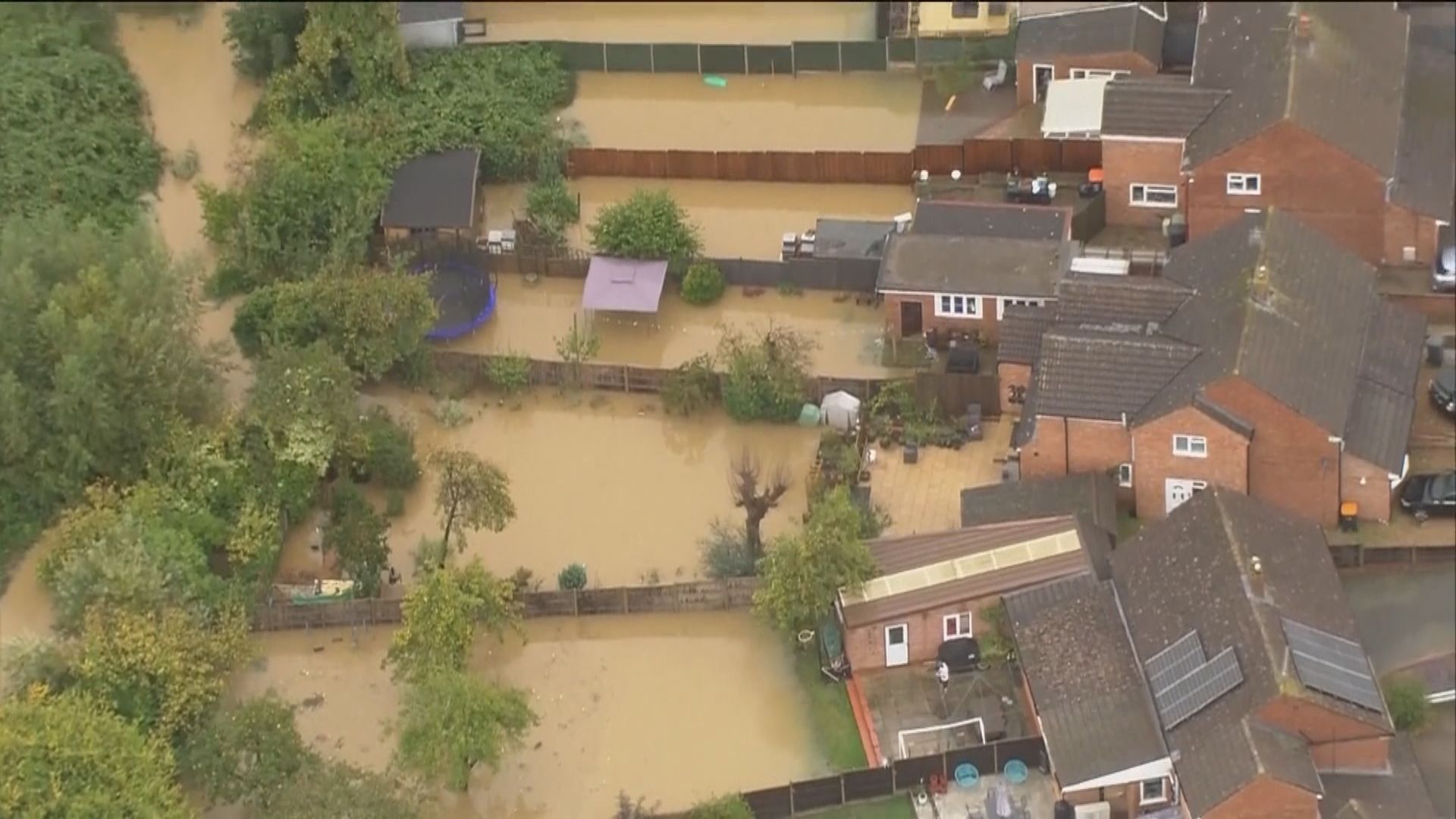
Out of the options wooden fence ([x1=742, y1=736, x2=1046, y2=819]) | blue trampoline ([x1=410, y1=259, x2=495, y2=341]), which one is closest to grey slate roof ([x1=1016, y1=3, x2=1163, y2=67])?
blue trampoline ([x1=410, y1=259, x2=495, y2=341])

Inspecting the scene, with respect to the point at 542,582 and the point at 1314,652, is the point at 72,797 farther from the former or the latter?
the point at 1314,652

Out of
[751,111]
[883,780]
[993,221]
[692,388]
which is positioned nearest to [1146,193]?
[993,221]

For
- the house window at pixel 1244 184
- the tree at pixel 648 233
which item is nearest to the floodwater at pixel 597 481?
the tree at pixel 648 233

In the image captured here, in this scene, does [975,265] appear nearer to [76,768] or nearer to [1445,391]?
[1445,391]

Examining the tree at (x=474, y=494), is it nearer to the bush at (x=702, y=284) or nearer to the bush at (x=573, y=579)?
the bush at (x=573, y=579)

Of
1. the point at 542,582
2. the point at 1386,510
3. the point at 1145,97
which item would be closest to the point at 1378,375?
the point at 1386,510

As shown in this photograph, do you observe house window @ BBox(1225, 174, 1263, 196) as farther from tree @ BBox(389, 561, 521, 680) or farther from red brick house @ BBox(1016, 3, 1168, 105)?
tree @ BBox(389, 561, 521, 680)
